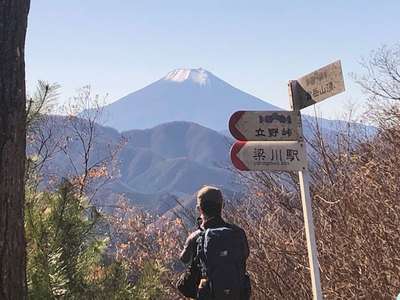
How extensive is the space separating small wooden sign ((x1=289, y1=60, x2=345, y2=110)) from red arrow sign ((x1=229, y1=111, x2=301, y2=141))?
0.55ft

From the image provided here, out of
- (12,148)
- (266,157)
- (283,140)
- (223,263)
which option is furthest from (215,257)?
(12,148)

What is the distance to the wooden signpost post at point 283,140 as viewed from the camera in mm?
3488

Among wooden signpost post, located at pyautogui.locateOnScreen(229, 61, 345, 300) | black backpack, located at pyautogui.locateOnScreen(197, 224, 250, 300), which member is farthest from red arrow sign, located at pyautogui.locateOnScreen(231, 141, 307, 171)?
black backpack, located at pyautogui.locateOnScreen(197, 224, 250, 300)

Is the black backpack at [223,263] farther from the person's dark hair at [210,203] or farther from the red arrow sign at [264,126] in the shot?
the red arrow sign at [264,126]

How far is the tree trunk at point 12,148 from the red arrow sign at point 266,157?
1.42 meters

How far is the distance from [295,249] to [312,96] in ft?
6.90

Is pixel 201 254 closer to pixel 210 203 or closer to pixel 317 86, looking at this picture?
pixel 210 203

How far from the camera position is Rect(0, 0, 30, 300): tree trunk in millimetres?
2367

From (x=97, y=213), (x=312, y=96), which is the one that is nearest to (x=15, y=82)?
(x=97, y=213)

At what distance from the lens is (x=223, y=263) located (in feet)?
10.3

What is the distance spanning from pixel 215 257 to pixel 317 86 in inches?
50.3

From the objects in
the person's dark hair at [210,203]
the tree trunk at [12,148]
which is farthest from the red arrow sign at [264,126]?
Result: the tree trunk at [12,148]

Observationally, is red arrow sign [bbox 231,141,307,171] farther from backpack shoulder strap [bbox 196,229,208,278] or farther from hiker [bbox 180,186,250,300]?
backpack shoulder strap [bbox 196,229,208,278]

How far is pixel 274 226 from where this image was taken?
641 cm
